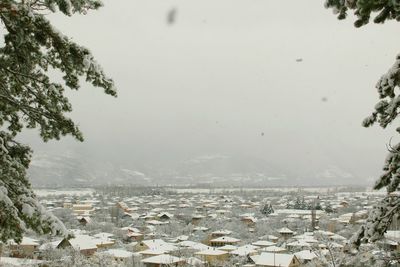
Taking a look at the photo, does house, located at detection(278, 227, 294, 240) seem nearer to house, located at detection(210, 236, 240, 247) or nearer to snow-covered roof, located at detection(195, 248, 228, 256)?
house, located at detection(210, 236, 240, 247)

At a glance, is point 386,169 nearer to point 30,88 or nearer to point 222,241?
point 30,88

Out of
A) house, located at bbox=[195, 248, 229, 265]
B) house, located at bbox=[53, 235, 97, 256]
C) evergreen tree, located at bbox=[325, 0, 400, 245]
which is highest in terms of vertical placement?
evergreen tree, located at bbox=[325, 0, 400, 245]

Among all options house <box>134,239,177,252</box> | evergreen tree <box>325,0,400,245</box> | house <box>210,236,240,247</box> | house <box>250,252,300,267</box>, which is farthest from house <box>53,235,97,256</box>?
evergreen tree <box>325,0,400,245</box>

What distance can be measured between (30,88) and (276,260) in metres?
35.8

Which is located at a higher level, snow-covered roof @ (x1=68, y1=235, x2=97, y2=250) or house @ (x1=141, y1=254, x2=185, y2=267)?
snow-covered roof @ (x1=68, y1=235, x2=97, y2=250)

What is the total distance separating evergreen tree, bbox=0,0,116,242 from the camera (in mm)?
6336

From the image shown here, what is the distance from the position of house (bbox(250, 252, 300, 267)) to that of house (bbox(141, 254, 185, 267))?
656 centimetres

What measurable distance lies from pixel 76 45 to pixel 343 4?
3.59 meters

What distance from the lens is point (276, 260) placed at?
40.4 meters

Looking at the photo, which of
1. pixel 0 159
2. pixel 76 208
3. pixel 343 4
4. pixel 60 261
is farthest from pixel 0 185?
pixel 76 208

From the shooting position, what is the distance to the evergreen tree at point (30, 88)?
634cm

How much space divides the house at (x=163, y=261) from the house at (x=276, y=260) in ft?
21.5

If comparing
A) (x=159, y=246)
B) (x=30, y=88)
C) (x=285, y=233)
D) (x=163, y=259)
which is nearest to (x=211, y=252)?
(x=159, y=246)

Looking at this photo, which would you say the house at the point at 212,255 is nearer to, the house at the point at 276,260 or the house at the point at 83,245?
the house at the point at 276,260
